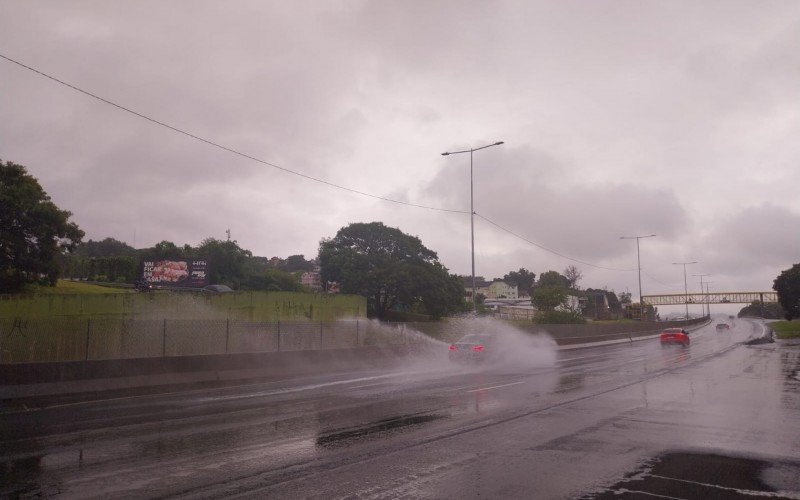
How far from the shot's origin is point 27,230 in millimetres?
40125

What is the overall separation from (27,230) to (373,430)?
39.4 metres

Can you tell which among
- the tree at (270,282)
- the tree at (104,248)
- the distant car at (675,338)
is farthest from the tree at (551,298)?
the tree at (104,248)

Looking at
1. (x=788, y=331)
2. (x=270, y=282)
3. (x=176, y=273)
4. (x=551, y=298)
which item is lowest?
(x=788, y=331)

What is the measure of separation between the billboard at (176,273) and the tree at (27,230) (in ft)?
44.6

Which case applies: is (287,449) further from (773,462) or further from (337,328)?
(337,328)

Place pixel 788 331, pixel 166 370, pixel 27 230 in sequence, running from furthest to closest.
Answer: pixel 788 331 < pixel 27 230 < pixel 166 370

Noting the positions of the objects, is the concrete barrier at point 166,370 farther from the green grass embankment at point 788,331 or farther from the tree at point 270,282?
the tree at point 270,282

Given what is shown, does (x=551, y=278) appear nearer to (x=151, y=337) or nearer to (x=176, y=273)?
(x=176, y=273)

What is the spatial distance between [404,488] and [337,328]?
24.5 meters

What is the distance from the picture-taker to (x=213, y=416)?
11.7m

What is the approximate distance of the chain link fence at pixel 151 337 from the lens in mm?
17797

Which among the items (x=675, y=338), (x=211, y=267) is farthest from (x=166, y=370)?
(x=211, y=267)

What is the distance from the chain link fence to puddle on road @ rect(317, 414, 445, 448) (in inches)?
483

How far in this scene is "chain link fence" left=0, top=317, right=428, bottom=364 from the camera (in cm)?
1780
